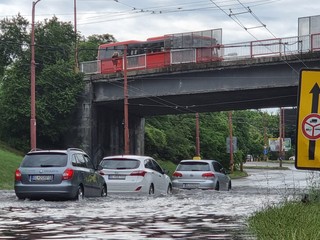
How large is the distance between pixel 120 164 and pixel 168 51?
21.0m

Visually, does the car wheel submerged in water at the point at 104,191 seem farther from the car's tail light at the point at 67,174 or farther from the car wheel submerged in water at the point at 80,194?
the car's tail light at the point at 67,174

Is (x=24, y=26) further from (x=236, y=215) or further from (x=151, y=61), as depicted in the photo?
(x=236, y=215)

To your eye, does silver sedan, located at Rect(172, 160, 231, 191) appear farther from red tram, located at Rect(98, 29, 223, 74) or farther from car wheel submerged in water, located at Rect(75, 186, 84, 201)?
red tram, located at Rect(98, 29, 223, 74)

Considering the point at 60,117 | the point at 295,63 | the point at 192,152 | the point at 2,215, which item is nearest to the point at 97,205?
the point at 2,215

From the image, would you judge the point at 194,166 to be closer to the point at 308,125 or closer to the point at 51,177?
the point at 51,177

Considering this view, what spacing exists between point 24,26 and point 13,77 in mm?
5088

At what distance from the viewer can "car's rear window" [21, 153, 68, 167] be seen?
18.9 metres

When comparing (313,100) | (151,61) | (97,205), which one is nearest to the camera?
(313,100)

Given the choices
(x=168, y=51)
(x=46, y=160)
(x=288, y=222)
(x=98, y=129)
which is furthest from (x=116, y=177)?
(x=98, y=129)

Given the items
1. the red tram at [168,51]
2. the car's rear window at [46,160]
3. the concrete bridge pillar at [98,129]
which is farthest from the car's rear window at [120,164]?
the concrete bridge pillar at [98,129]

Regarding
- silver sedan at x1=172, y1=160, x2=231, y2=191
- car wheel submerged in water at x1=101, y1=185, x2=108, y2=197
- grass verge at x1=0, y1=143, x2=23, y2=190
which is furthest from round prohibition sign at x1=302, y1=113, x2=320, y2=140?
grass verge at x1=0, y1=143, x2=23, y2=190

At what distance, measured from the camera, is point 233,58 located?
38.9 meters

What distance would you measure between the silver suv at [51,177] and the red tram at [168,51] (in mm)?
21356

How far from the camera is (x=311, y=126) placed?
8062 millimetres
